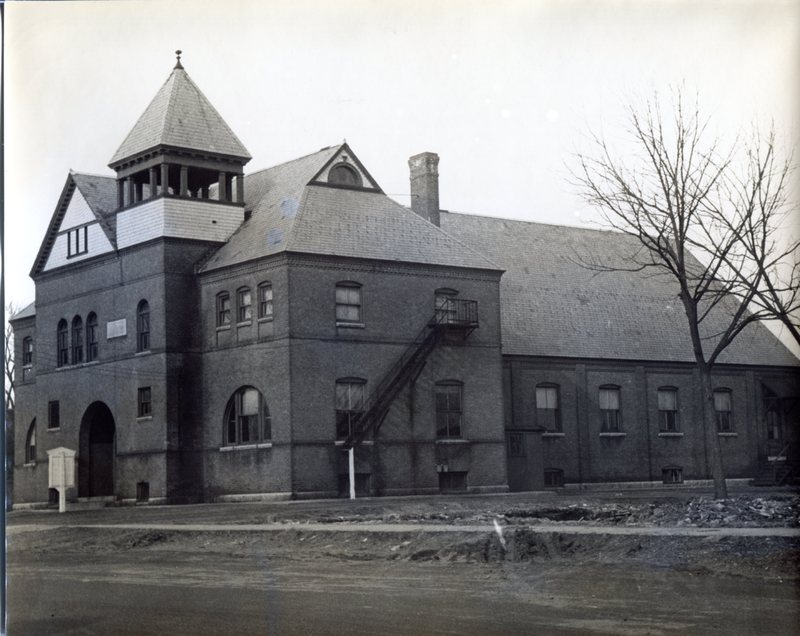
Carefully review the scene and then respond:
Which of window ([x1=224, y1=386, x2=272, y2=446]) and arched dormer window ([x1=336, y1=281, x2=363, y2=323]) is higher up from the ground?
arched dormer window ([x1=336, y1=281, x2=363, y2=323])

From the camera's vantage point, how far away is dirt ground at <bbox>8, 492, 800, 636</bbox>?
1326 cm

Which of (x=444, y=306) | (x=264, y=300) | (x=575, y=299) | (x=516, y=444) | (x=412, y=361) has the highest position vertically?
(x=575, y=299)

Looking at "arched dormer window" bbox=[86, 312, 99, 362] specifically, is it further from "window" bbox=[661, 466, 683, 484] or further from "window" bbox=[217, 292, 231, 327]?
"window" bbox=[661, 466, 683, 484]

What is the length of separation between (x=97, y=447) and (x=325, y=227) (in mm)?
10988

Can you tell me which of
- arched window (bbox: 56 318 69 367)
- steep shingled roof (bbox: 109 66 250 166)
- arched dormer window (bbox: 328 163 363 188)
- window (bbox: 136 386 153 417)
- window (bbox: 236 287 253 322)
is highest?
steep shingled roof (bbox: 109 66 250 166)

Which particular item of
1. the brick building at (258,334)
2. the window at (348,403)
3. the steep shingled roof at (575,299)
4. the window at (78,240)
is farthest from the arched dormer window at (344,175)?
the window at (78,240)

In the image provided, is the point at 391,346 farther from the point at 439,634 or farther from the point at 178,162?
the point at 439,634

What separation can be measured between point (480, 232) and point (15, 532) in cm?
2349

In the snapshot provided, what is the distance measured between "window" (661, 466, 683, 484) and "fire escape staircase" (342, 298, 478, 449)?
12.4 m

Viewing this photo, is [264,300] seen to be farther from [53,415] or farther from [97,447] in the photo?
[53,415]

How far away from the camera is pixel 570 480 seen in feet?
152

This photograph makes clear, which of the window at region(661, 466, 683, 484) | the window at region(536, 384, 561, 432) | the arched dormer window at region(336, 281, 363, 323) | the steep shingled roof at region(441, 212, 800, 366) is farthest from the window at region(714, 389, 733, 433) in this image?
the arched dormer window at region(336, 281, 363, 323)

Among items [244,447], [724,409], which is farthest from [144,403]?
[724,409]

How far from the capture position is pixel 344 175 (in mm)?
39719
